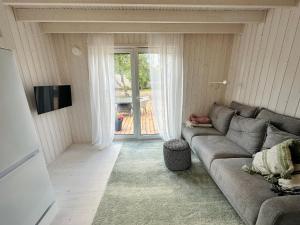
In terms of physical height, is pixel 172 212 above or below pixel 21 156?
below

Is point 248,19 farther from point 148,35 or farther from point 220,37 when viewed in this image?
point 148,35

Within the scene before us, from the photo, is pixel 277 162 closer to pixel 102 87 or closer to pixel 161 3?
pixel 161 3

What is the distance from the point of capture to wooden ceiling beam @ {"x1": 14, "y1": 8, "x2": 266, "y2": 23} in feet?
7.23

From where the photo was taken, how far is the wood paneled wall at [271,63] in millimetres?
1976

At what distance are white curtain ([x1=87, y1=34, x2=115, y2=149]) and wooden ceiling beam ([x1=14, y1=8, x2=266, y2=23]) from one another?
78 cm

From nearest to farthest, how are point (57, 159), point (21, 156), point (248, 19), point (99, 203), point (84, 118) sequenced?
point (21, 156)
point (99, 203)
point (248, 19)
point (57, 159)
point (84, 118)

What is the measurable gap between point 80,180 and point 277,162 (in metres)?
2.39

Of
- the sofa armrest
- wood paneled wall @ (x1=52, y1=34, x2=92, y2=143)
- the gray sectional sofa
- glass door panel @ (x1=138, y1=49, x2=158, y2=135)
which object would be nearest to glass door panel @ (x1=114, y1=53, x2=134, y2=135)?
glass door panel @ (x1=138, y1=49, x2=158, y2=135)

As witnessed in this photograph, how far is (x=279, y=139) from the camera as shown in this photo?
171 centimetres

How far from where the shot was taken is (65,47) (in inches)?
122

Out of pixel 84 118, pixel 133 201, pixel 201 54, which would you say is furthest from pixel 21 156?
pixel 201 54

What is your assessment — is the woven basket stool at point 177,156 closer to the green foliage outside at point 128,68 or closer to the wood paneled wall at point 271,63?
the wood paneled wall at point 271,63

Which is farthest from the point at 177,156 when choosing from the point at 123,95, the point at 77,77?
the point at 77,77

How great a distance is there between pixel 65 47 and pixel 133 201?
294 cm
